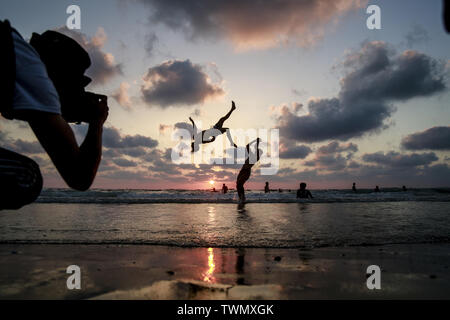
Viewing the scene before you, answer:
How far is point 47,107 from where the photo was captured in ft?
4.91

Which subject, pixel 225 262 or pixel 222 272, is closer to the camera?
pixel 222 272

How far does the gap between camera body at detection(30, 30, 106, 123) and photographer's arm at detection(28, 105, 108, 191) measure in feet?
0.74

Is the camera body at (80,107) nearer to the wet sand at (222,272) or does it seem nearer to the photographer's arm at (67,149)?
the photographer's arm at (67,149)

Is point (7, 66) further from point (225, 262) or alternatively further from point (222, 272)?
point (225, 262)

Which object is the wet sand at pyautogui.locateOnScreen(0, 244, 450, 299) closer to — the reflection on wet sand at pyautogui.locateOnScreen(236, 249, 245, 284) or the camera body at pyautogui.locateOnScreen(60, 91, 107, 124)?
the reflection on wet sand at pyautogui.locateOnScreen(236, 249, 245, 284)

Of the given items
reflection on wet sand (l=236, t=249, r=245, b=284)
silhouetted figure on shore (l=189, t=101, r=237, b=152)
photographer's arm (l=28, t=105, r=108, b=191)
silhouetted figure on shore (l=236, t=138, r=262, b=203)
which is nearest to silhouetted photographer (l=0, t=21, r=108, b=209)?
photographer's arm (l=28, t=105, r=108, b=191)

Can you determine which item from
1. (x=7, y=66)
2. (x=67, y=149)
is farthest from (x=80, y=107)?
(x=7, y=66)

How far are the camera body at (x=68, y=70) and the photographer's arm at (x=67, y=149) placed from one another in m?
0.22

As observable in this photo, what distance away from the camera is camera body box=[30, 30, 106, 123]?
175cm

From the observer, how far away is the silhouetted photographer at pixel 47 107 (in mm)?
1366

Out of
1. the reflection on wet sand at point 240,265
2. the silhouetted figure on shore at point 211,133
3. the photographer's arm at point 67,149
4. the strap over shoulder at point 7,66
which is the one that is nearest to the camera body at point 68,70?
the photographer's arm at point 67,149

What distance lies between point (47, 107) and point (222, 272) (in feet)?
9.47

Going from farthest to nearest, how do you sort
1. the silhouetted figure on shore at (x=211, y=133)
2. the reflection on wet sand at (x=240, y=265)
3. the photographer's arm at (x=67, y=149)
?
the silhouetted figure on shore at (x=211, y=133) < the reflection on wet sand at (x=240, y=265) < the photographer's arm at (x=67, y=149)
